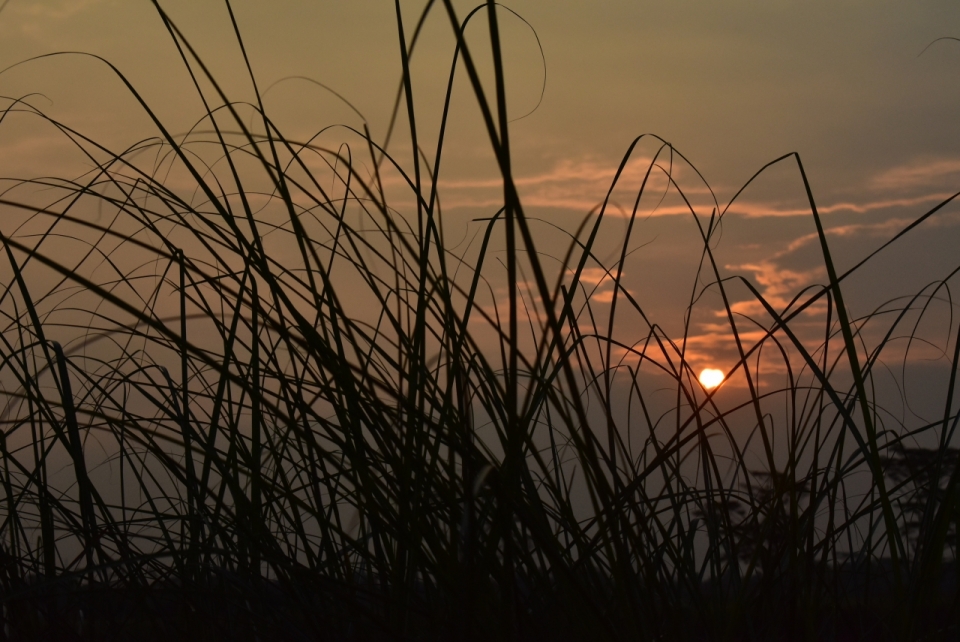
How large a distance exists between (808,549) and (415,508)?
1.66 feet

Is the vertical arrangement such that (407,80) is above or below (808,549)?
above

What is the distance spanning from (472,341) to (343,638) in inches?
14.4

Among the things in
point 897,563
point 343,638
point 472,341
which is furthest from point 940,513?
point 343,638

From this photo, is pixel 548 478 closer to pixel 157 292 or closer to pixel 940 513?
pixel 940 513

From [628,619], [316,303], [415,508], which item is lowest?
[628,619]

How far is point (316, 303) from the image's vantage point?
1049mm

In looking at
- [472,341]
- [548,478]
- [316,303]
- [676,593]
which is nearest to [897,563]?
[676,593]

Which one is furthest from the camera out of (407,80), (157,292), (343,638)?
(157,292)

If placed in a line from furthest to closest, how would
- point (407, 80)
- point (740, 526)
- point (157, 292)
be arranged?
1. point (157, 292)
2. point (740, 526)
3. point (407, 80)

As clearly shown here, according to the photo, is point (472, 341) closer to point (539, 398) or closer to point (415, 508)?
point (539, 398)

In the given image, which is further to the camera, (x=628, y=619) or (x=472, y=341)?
(x=472, y=341)

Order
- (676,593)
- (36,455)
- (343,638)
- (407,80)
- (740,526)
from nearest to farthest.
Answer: (407,80) → (343,638) → (676,593) → (740,526) → (36,455)

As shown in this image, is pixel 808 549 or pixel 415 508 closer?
pixel 415 508

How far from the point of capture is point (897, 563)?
0.99 meters
